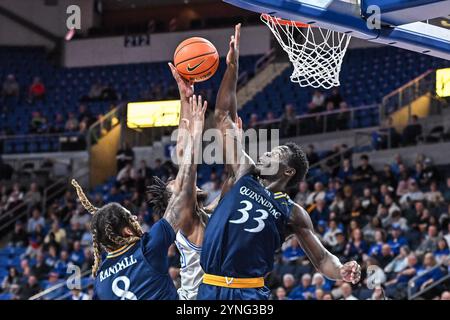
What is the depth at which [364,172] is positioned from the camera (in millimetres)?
14195

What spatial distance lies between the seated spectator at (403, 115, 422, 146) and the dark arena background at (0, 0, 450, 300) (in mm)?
28

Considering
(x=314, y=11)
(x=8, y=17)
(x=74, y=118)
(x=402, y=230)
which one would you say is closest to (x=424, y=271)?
(x=402, y=230)

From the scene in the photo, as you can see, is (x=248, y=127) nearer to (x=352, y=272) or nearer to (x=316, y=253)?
(x=316, y=253)

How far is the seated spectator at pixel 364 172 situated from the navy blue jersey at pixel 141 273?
1008cm

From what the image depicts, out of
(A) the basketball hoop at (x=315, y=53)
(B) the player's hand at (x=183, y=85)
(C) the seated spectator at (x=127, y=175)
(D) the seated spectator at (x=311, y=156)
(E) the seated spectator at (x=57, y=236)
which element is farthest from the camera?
(C) the seated spectator at (x=127, y=175)

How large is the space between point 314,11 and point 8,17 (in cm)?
2013

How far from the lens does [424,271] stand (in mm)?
10820

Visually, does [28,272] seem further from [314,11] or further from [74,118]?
[314,11]

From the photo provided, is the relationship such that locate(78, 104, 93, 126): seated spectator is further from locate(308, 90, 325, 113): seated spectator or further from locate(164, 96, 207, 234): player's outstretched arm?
locate(164, 96, 207, 234): player's outstretched arm

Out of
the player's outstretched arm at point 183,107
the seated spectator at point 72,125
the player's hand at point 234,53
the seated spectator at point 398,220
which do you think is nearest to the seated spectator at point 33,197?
the seated spectator at point 72,125

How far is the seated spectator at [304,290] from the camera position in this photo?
11.2 meters

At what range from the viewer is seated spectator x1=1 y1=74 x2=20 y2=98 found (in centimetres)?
2311

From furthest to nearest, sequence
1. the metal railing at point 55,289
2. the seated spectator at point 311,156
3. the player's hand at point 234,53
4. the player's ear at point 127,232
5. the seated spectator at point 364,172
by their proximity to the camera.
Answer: the seated spectator at point 311,156, the seated spectator at point 364,172, the metal railing at point 55,289, the player's hand at point 234,53, the player's ear at point 127,232

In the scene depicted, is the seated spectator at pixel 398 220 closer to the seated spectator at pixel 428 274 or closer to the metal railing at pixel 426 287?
the seated spectator at pixel 428 274
